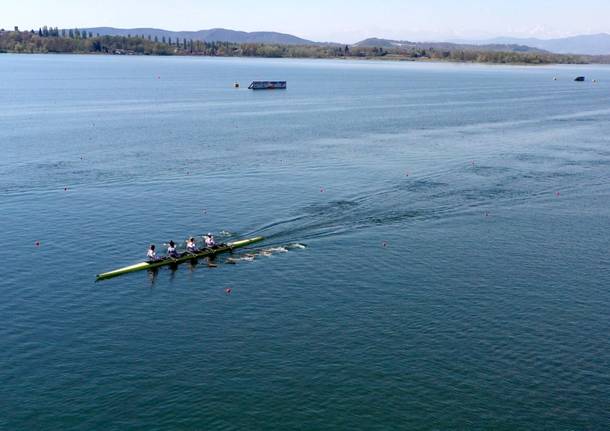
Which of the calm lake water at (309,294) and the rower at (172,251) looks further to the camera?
the rower at (172,251)

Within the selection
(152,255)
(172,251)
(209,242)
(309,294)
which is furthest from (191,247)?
(309,294)

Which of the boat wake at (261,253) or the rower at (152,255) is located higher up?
the rower at (152,255)

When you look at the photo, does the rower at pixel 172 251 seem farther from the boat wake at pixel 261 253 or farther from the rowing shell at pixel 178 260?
the boat wake at pixel 261 253

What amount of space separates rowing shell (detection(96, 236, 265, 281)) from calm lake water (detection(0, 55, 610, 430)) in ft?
4.63

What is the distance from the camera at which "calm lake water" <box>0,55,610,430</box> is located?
47781 millimetres

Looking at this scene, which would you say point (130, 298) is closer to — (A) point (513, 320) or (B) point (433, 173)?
(A) point (513, 320)

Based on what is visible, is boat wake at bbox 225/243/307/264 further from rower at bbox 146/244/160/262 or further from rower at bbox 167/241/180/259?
rower at bbox 146/244/160/262

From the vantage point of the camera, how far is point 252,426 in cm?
4506

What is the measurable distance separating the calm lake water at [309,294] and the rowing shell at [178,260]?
1.41 metres

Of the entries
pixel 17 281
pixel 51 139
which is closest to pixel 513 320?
pixel 17 281

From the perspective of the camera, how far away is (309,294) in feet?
215

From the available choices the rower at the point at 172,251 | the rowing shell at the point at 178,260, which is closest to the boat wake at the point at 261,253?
the rowing shell at the point at 178,260

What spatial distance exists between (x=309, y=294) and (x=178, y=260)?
1682 cm

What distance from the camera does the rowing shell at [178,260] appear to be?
224 ft
